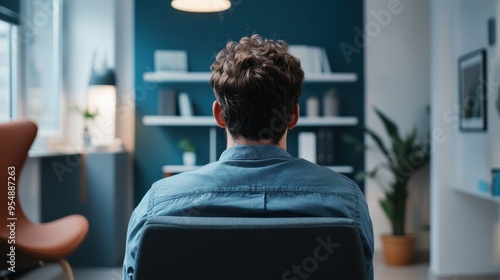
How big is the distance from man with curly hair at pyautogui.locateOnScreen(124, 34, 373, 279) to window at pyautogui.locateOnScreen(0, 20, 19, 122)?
311cm

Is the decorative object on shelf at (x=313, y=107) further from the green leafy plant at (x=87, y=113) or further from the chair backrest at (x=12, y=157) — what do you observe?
the chair backrest at (x=12, y=157)

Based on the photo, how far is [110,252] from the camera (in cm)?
430

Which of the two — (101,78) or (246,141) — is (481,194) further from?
(101,78)

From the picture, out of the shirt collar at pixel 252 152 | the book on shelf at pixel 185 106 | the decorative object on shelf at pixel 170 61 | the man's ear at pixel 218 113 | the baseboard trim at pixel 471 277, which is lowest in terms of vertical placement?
the baseboard trim at pixel 471 277

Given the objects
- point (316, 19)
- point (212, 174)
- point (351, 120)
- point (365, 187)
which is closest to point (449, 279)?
point (365, 187)

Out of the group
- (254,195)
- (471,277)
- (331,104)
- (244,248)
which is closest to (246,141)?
(254,195)

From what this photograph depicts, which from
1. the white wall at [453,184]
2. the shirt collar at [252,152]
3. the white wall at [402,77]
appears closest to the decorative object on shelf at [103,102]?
the white wall at [402,77]

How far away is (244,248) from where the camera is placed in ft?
2.97

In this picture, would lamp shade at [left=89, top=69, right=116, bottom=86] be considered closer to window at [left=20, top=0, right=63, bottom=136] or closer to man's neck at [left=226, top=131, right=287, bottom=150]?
window at [left=20, top=0, right=63, bottom=136]

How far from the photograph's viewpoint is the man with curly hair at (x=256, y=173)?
3.37ft

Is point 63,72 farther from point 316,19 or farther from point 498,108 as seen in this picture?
point 498,108

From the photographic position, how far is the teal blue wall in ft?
16.3

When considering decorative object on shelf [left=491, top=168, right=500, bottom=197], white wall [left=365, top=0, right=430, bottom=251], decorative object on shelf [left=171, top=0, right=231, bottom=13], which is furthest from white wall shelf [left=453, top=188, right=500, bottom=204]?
decorative object on shelf [left=171, top=0, right=231, bottom=13]

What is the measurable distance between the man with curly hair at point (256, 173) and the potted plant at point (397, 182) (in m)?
3.55
